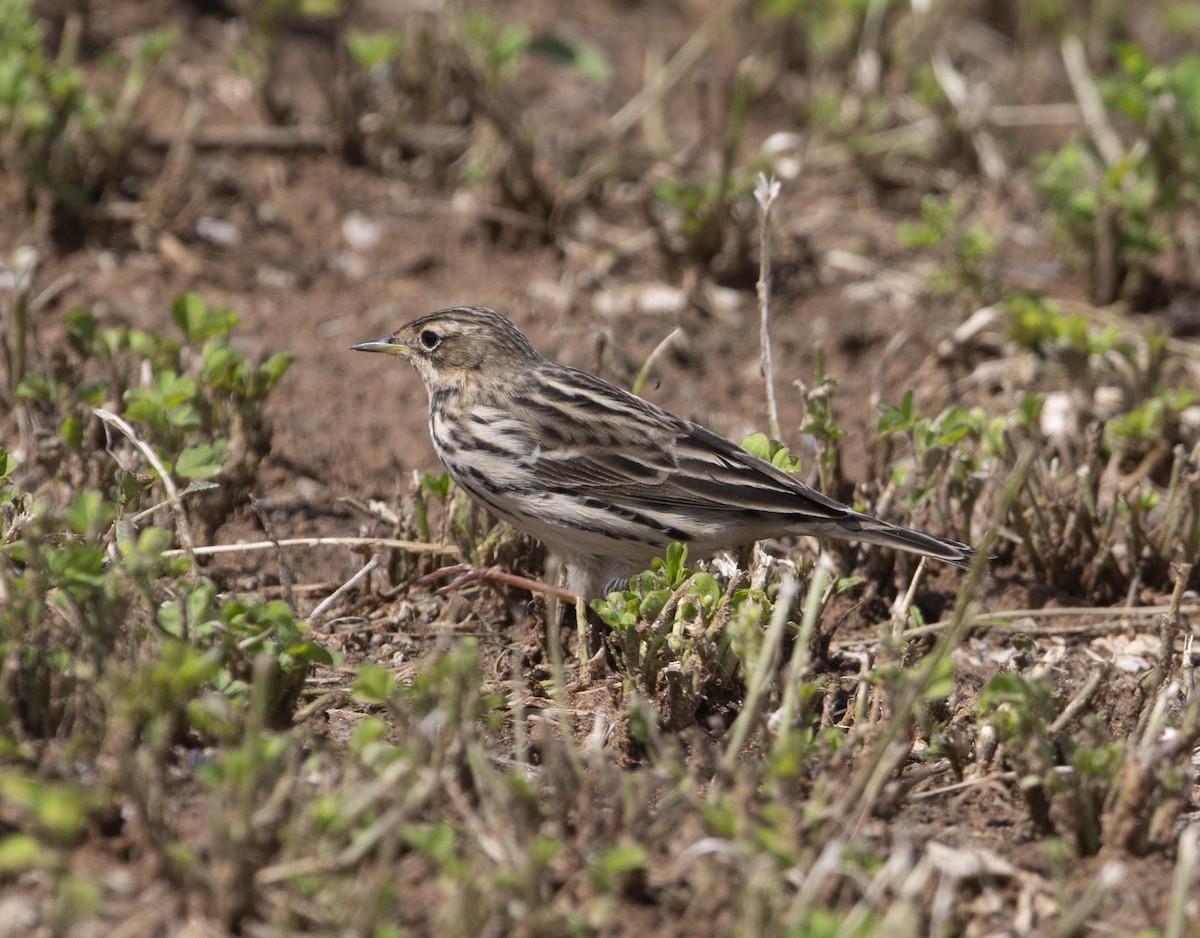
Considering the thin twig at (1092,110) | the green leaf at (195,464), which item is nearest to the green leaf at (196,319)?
the green leaf at (195,464)

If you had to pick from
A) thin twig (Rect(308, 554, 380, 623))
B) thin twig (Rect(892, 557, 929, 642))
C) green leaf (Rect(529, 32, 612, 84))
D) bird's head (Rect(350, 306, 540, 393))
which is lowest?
thin twig (Rect(308, 554, 380, 623))

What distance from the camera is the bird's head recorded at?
684cm

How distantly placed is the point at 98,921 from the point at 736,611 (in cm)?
227

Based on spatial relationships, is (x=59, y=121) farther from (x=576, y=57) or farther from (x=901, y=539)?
(x=901, y=539)

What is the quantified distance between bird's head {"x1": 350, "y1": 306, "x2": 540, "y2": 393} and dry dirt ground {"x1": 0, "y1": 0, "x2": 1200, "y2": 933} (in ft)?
1.46

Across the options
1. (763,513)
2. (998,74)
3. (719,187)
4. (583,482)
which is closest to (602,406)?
(583,482)

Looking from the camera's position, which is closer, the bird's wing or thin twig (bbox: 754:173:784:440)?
the bird's wing

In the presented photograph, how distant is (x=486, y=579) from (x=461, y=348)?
47.6 inches

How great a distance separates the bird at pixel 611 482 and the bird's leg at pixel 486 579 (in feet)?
0.70

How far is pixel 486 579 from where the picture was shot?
6.12 metres

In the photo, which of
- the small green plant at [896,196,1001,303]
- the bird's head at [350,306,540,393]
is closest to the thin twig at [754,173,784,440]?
the bird's head at [350,306,540,393]

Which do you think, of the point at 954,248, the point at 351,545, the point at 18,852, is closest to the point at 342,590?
the point at 351,545

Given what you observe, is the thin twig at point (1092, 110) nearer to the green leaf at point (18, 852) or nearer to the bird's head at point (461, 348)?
the bird's head at point (461, 348)

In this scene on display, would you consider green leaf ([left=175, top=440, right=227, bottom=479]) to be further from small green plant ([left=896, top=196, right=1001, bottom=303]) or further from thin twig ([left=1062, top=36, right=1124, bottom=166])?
thin twig ([left=1062, top=36, right=1124, bottom=166])
